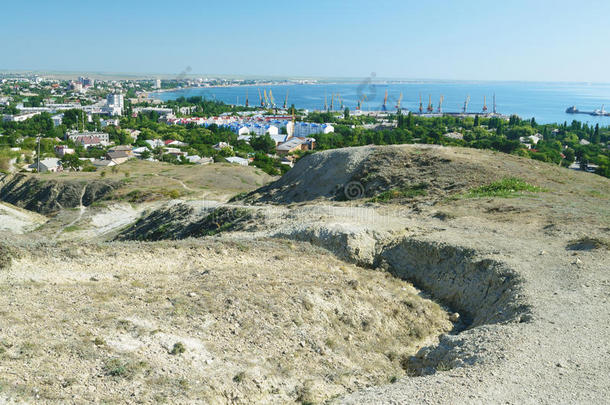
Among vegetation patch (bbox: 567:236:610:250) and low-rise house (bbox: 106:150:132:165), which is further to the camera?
low-rise house (bbox: 106:150:132:165)

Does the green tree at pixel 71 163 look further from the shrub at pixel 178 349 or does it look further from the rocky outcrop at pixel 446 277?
the shrub at pixel 178 349

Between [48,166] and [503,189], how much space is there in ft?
187

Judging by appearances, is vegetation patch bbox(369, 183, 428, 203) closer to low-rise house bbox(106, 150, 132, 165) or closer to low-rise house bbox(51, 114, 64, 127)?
low-rise house bbox(106, 150, 132, 165)

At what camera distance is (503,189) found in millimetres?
20953

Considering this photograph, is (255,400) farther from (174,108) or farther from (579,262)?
(174,108)

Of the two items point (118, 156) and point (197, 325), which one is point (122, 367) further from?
point (118, 156)

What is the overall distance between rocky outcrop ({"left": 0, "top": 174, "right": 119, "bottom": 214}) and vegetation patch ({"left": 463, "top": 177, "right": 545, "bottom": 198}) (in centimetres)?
2870

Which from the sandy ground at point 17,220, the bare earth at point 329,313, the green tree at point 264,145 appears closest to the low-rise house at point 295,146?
the green tree at point 264,145

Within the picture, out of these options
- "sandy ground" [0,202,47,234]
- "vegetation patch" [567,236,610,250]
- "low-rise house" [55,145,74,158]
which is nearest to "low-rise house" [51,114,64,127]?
"low-rise house" [55,145,74,158]

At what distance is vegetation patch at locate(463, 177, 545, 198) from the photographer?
796 inches

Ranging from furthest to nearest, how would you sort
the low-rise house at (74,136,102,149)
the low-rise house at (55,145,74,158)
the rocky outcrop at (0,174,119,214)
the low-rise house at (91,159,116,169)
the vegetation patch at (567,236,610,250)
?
the low-rise house at (74,136,102,149), the low-rise house at (55,145,74,158), the low-rise house at (91,159,116,169), the rocky outcrop at (0,174,119,214), the vegetation patch at (567,236,610,250)

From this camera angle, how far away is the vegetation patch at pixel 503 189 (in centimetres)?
2022

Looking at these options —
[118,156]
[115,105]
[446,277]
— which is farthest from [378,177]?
[115,105]

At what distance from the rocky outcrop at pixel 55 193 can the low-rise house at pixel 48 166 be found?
17528 millimetres
